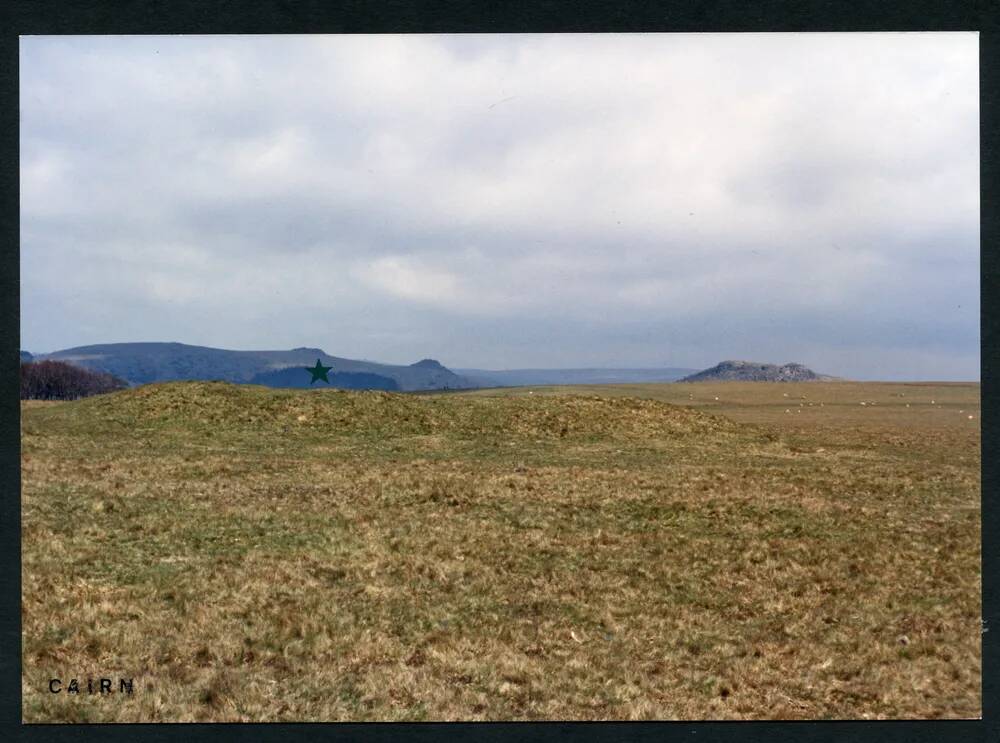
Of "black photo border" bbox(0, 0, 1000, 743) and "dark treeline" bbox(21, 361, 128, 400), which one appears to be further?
"dark treeline" bbox(21, 361, 128, 400)

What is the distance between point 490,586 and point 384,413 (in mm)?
23541

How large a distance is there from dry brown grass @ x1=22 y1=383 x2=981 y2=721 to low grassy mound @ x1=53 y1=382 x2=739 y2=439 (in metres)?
6.51

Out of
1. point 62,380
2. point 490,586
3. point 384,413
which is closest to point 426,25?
point 490,586

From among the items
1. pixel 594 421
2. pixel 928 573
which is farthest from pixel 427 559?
pixel 594 421

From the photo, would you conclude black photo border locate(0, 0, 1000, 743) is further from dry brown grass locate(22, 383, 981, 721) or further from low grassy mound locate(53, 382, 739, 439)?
low grassy mound locate(53, 382, 739, 439)

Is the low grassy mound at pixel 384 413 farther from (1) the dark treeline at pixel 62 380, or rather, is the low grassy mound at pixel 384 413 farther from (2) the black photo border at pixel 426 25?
(1) the dark treeline at pixel 62 380

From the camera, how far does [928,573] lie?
36.3 feet

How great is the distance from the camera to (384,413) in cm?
3294

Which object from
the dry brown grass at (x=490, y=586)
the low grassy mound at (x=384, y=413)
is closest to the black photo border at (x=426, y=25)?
the dry brown grass at (x=490, y=586)

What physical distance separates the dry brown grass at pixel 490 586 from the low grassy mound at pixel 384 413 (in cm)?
651

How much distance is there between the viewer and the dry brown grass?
6.76 meters

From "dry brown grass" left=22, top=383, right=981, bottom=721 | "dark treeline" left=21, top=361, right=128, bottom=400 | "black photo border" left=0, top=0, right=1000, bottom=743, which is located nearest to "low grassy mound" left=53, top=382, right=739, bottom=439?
"dry brown grass" left=22, top=383, right=981, bottom=721
